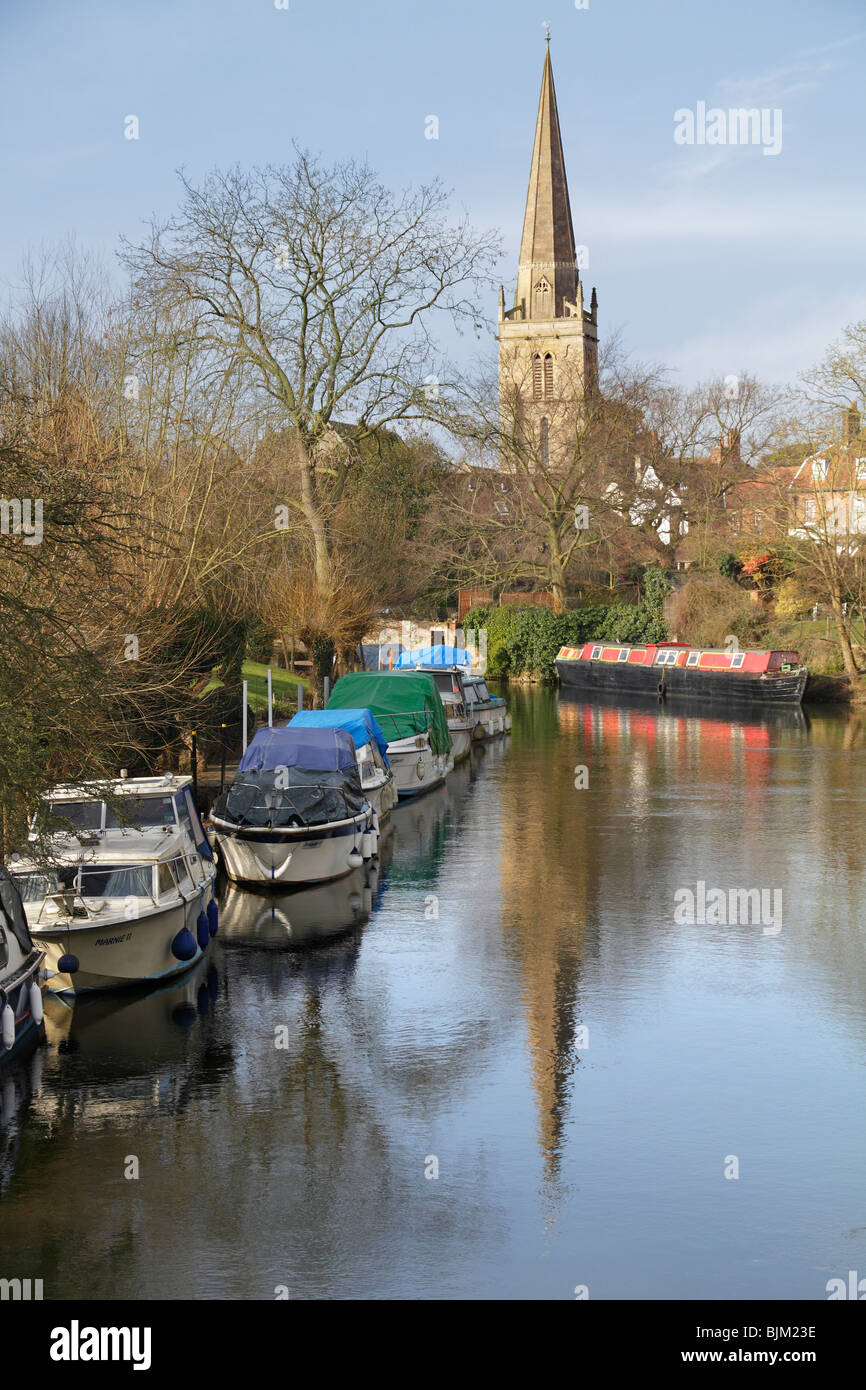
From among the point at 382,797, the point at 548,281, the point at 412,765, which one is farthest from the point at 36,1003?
the point at 548,281

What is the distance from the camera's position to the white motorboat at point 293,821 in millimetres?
20688

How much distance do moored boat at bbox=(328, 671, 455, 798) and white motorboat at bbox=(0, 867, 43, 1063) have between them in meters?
17.6

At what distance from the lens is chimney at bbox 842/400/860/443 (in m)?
47.5

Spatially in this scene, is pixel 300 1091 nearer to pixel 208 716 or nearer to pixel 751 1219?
pixel 751 1219

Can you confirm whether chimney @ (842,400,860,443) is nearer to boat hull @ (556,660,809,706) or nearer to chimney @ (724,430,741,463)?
boat hull @ (556,660,809,706)

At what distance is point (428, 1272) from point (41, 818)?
589cm

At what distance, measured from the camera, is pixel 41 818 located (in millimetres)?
13195

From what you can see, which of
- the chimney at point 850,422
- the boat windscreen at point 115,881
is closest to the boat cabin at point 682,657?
the chimney at point 850,422

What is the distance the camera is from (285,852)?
2070 cm

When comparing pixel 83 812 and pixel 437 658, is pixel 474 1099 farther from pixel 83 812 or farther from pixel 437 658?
pixel 437 658

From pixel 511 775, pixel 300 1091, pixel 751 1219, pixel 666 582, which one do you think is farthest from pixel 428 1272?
pixel 666 582

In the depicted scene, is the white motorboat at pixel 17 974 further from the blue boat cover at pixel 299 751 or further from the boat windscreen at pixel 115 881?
the blue boat cover at pixel 299 751

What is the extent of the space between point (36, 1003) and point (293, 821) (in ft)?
23.6
